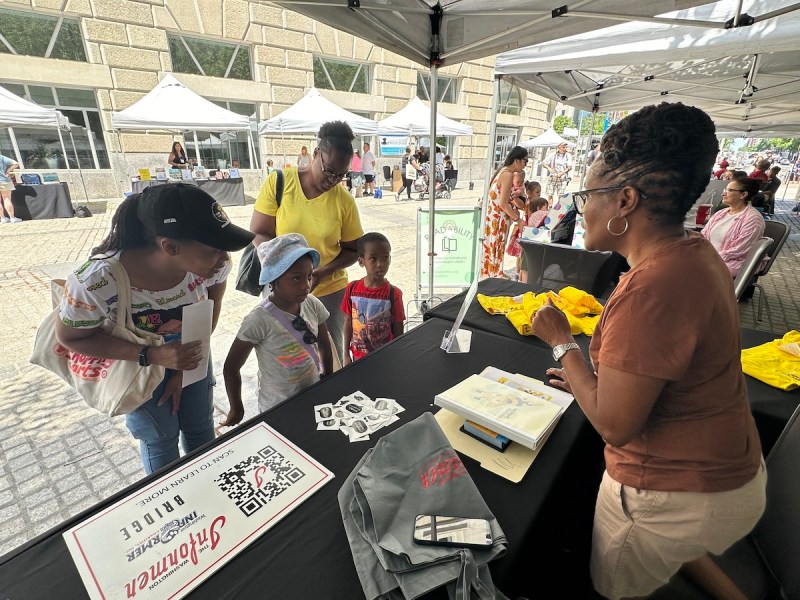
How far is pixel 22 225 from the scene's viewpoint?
8773 millimetres

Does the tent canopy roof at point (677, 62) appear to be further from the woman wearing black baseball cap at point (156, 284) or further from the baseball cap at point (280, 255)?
the woman wearing black baseball cap at point (156, 284)

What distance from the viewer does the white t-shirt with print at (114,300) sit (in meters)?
1.36

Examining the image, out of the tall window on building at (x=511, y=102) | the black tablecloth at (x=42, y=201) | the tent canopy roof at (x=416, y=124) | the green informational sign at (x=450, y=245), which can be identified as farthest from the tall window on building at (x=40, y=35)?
the tall window on building at (x=511, y=102)

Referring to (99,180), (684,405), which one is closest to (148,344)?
(684,405)

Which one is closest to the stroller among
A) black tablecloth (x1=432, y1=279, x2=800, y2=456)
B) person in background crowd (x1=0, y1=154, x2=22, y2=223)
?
person in background crowd (x1=0, y1=154, x2=22, y2=223)

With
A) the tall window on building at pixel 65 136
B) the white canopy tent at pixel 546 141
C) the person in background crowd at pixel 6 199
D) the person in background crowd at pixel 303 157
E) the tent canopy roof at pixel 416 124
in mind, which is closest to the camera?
the person in background crowd at pixel 6 199

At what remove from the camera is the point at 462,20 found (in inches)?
116

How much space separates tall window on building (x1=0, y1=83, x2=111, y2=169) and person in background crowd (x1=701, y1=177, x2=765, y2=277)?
15.1 metres

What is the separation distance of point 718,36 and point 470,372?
3.57 m

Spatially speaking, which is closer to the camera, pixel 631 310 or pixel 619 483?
pixel 631 310

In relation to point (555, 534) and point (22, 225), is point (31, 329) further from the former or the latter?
point (22, 225)

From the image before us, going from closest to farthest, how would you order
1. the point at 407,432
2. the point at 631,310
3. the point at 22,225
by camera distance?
the point at 631,310
the point at 407,432
the point at 22,225

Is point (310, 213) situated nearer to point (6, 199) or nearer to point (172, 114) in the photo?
point (172, 114)

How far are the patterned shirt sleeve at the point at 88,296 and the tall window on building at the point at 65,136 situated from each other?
13519 millimetres
